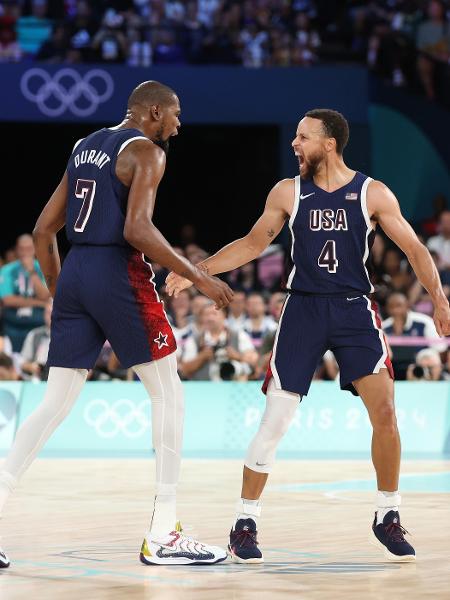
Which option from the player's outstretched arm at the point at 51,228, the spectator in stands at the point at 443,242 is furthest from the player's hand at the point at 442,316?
the spectator in stands at the point at 443,242

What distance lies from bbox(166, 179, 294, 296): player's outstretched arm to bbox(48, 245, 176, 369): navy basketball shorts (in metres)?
0.52

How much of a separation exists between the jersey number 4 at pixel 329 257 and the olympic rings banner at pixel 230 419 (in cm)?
716

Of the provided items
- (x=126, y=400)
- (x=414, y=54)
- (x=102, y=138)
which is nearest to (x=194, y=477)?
(x=126, y=400)

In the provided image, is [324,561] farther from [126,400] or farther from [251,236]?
[126,400]

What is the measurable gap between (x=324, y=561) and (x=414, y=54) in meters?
15.4

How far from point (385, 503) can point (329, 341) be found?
867mm

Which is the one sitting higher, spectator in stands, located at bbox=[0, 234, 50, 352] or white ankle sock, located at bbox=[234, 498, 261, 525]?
white ankle sock, located at bbox=[234, 498, 261, 525]

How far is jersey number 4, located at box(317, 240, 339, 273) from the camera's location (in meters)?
6.32

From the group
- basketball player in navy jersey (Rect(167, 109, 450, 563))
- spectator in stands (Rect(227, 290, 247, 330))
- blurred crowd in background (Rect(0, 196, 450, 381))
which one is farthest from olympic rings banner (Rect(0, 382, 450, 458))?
basketball player in navy jersey (Rect(167, 109, 450, 563))

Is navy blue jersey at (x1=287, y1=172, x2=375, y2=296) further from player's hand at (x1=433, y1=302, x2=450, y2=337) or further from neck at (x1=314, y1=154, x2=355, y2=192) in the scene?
player's hand at (x1=433, y1=302, x2=450, y2=337)

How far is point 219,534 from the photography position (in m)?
7.13

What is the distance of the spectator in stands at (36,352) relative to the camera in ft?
46.2

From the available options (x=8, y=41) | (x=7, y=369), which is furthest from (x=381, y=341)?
(x=8, y=41)

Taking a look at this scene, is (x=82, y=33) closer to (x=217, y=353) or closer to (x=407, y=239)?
(x=217, y=353)
